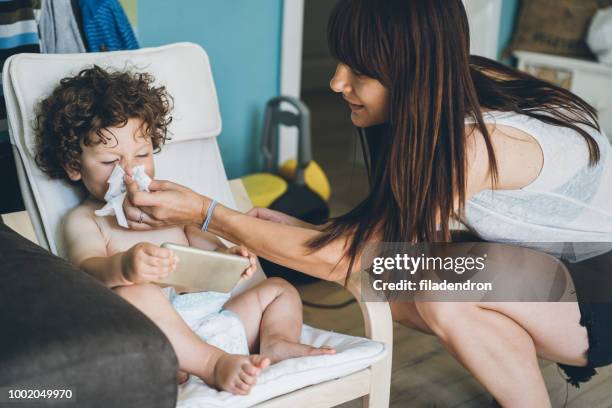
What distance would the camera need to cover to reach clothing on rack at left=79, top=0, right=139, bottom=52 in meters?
2.02

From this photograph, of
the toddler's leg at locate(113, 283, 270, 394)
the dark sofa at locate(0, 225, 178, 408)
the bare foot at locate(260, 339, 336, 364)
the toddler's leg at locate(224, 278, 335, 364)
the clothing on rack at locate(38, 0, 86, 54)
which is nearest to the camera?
the dark sofa at locate(0, 225, 178, 408)

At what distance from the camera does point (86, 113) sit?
1.53m

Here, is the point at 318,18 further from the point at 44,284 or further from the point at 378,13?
the point at 44,284

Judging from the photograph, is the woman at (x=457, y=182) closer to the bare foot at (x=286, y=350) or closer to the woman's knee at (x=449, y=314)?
the woman's knee at (x=449, y=314)

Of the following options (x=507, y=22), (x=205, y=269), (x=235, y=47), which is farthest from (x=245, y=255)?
(x=507, y=22)

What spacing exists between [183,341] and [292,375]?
211 mm

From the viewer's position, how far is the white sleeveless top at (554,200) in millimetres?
1536

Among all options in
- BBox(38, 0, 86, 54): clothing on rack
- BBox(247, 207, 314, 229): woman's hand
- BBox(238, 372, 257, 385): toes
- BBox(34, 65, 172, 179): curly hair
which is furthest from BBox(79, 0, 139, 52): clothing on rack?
BBox(238, 372, 257, 385): toes

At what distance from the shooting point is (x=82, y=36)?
80.7 inches

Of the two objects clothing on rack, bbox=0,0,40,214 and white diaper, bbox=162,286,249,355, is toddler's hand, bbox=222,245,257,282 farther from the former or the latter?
clothing on rack, bbox=0,0,40,214

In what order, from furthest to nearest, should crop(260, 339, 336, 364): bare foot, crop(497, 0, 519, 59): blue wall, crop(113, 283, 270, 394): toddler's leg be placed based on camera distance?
1. crop(497, 0, 519, 59): blue wall
2. crop(260, 339, 336, 364): bare foot
3. crop(113, 283, 270, 394): toddler's leg

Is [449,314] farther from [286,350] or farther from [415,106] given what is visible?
[415,106]

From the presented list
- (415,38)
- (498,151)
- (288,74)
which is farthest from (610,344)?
(288,74)

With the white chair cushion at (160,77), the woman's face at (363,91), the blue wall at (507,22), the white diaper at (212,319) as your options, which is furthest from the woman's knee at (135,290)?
the blue wall at (507,22)
